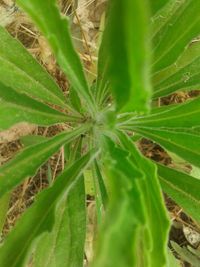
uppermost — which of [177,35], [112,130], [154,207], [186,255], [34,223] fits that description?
[177,35]

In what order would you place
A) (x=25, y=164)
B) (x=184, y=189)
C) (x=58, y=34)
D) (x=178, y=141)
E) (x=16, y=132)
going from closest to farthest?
(x=58, y=34) → (x=25, y=164) → (x=178, y=141) → (x=184, y=189) → (x=16, y=132)

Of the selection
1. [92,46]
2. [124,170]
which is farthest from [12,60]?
[92,46]

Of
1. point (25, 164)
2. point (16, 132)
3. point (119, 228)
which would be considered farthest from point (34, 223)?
point (16, 132)

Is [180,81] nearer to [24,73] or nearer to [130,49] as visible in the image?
[24,73]

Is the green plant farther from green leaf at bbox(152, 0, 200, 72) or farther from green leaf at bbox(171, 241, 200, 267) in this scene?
green leaf at bbox(171, 241, 200, 267)

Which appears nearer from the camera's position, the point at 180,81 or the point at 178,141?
the point at 178,141

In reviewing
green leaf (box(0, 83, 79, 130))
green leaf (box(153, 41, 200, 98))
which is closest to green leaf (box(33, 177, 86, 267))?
green leaf (box(0, 83, 79, 130))

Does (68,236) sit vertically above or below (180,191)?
below

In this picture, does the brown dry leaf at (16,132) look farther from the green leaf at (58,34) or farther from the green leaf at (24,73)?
the green leaf at (58,34)
